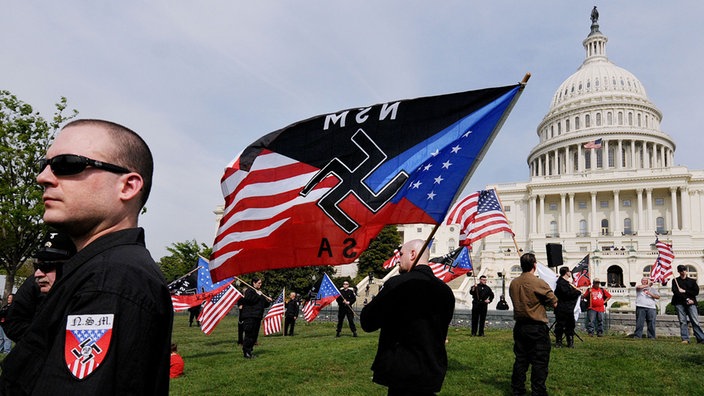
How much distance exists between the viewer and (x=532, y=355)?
25.9ft

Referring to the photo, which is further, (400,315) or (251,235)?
(251,235)

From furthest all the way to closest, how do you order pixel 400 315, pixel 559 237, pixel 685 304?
pixel 559 237 → pixel 685 304 → pixel 400 315

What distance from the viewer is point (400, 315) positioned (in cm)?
455

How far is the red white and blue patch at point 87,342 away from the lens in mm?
1604

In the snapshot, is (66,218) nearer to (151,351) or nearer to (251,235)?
(151,351)

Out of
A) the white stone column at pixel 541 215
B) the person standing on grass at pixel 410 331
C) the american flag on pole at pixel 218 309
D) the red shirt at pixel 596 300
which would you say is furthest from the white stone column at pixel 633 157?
the person standing on grass at pixel 410 331

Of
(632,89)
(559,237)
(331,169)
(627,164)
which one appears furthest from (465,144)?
(632,89)

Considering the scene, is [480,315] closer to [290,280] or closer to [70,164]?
[70,164]

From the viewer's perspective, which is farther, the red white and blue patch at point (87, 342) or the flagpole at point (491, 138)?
the flagpole at point (491, 138)

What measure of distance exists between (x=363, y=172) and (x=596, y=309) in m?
15.5

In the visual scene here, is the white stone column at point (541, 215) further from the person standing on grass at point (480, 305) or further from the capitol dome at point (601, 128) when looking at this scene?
the person standing on grass at point (480, 305)

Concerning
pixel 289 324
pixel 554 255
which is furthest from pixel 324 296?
pixel 554 255

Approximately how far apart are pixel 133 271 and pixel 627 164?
105m

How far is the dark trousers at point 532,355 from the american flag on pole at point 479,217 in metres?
7.45
